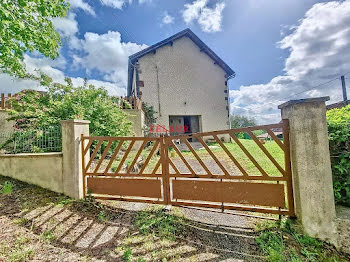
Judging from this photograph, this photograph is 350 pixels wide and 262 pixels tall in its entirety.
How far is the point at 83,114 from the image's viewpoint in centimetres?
524

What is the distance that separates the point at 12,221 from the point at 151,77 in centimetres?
1013

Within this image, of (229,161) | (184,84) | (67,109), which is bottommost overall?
(229,161)

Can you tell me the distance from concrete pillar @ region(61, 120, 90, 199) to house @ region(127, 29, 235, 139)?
773 cm

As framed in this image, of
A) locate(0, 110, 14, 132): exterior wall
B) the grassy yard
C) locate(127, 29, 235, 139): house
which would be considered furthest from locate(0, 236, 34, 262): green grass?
locate(127, 29, 235, 139): house

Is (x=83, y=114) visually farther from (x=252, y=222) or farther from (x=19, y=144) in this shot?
(x=252, y=222)

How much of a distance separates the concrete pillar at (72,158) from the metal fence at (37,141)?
72cm

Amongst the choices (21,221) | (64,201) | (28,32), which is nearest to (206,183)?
(64,201)

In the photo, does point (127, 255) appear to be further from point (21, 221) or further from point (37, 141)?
point (37, 141)

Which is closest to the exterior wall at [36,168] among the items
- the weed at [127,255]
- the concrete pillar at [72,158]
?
the concrete pillar at [72,158]

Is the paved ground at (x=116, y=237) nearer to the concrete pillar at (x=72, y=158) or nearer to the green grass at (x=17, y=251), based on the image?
the green grass at (x=17, y=251)

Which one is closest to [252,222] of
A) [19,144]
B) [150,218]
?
[150,218]

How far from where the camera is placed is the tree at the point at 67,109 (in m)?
5.14

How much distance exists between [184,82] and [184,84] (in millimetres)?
154

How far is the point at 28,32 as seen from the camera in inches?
170
